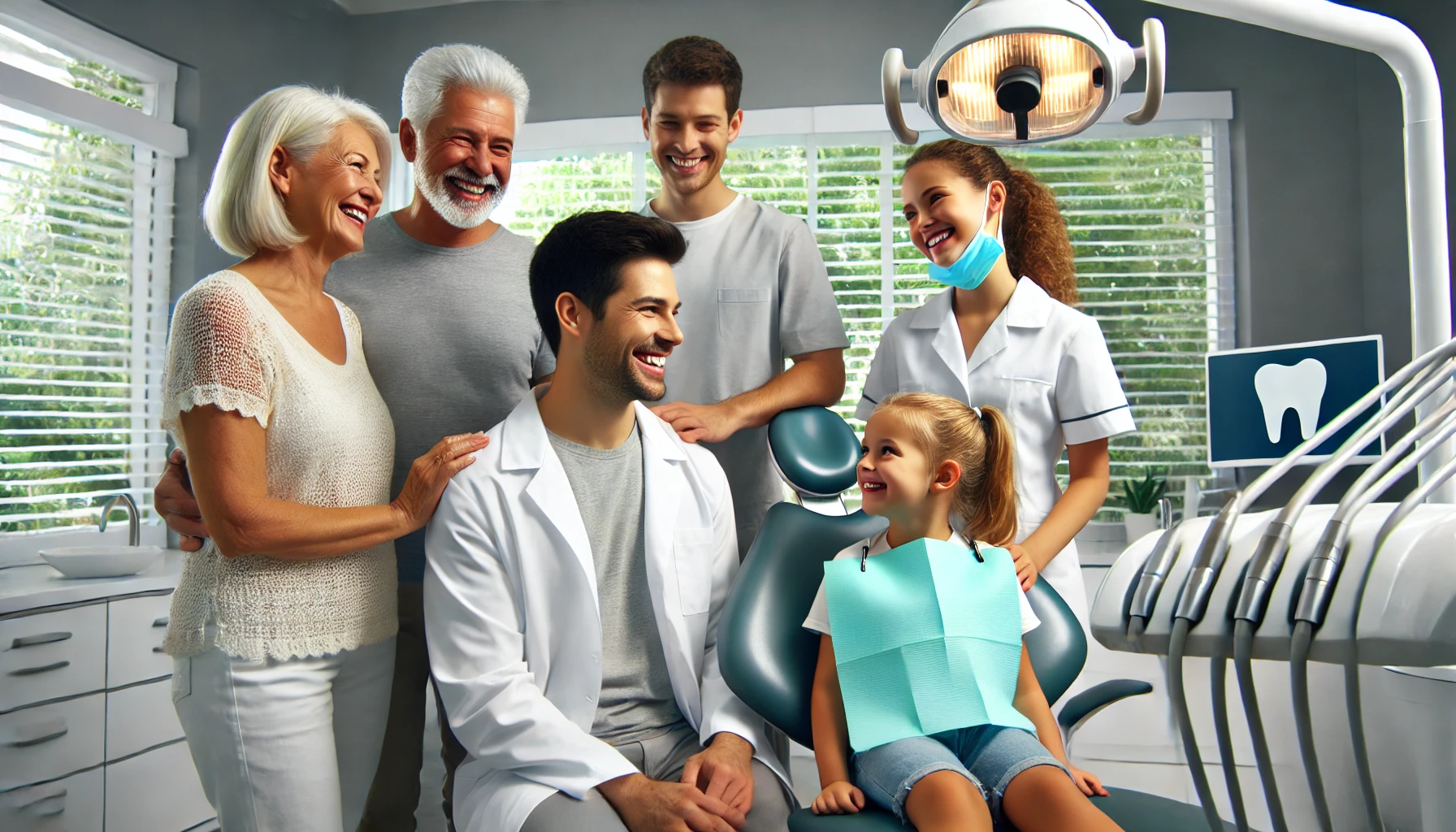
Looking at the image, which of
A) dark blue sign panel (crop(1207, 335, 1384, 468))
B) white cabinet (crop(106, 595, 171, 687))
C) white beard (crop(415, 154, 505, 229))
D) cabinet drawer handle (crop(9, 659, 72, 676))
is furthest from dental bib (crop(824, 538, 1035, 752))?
cabinet drawer handle (crop(9, 659, 72, 676))

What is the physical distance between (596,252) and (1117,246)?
8.33 ft

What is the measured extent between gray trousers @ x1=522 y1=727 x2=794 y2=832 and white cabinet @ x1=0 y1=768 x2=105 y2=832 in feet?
5.63

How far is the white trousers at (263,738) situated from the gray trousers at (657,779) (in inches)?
14.6

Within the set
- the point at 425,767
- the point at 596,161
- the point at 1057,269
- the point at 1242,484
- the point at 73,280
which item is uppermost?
the point at 596,161

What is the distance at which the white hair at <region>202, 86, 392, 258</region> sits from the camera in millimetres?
1393

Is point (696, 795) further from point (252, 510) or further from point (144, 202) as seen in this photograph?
point (144, 202)

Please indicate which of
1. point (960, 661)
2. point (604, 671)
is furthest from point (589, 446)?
point (960, 661)

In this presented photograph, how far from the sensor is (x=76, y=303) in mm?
2887

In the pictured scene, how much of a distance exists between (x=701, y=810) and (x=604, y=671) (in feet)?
0.93

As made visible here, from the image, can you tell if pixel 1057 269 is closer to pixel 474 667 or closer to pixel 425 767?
pixel 474 667

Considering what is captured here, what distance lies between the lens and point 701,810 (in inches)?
47.7

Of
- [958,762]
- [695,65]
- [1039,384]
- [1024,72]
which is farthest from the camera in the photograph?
[695,65]

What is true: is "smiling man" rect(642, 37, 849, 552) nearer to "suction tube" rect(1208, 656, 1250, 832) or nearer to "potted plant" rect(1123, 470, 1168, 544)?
"suction tube" rect(1208, 656, 1250, 832)

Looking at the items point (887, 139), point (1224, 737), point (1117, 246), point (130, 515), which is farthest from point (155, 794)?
point (1117, 246)
